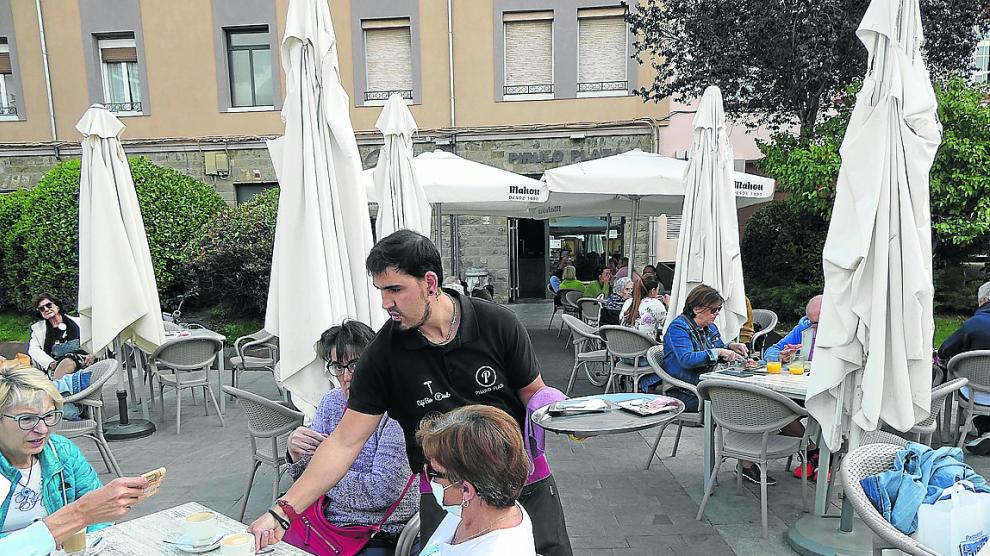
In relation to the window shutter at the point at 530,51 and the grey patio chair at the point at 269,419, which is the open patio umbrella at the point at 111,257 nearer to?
the grey patio chair at the point at 269,419

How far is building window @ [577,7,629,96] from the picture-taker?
1305 centimetres

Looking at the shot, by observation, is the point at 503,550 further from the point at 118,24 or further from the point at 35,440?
the point at 118,24

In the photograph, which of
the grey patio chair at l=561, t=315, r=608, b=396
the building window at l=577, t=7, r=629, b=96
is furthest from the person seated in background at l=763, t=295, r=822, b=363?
the building window at l=577, t=7, r=629, b=96

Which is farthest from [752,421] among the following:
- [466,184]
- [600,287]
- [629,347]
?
[600,287]

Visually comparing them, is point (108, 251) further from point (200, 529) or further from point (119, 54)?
point (119, 54)

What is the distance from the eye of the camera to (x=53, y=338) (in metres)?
5.51

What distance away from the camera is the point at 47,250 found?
9930 millimetres

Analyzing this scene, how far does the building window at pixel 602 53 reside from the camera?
1305 cm

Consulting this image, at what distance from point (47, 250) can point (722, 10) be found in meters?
11.9

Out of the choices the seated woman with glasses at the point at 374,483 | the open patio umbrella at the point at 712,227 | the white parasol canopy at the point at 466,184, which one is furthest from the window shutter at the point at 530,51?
the seated woman with glasses at the point at 374,483

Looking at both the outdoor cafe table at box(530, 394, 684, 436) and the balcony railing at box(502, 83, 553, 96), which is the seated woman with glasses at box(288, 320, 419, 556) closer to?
the outdoor cafe table at box(530, 394, 684, 436)

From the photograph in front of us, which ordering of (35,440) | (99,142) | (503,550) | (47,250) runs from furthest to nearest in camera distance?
(47,250)
(99,142)
(35,440)
(503,550)

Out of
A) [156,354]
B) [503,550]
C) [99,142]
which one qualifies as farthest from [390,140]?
[503,550]

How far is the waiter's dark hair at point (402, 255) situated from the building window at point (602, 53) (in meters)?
12.4
